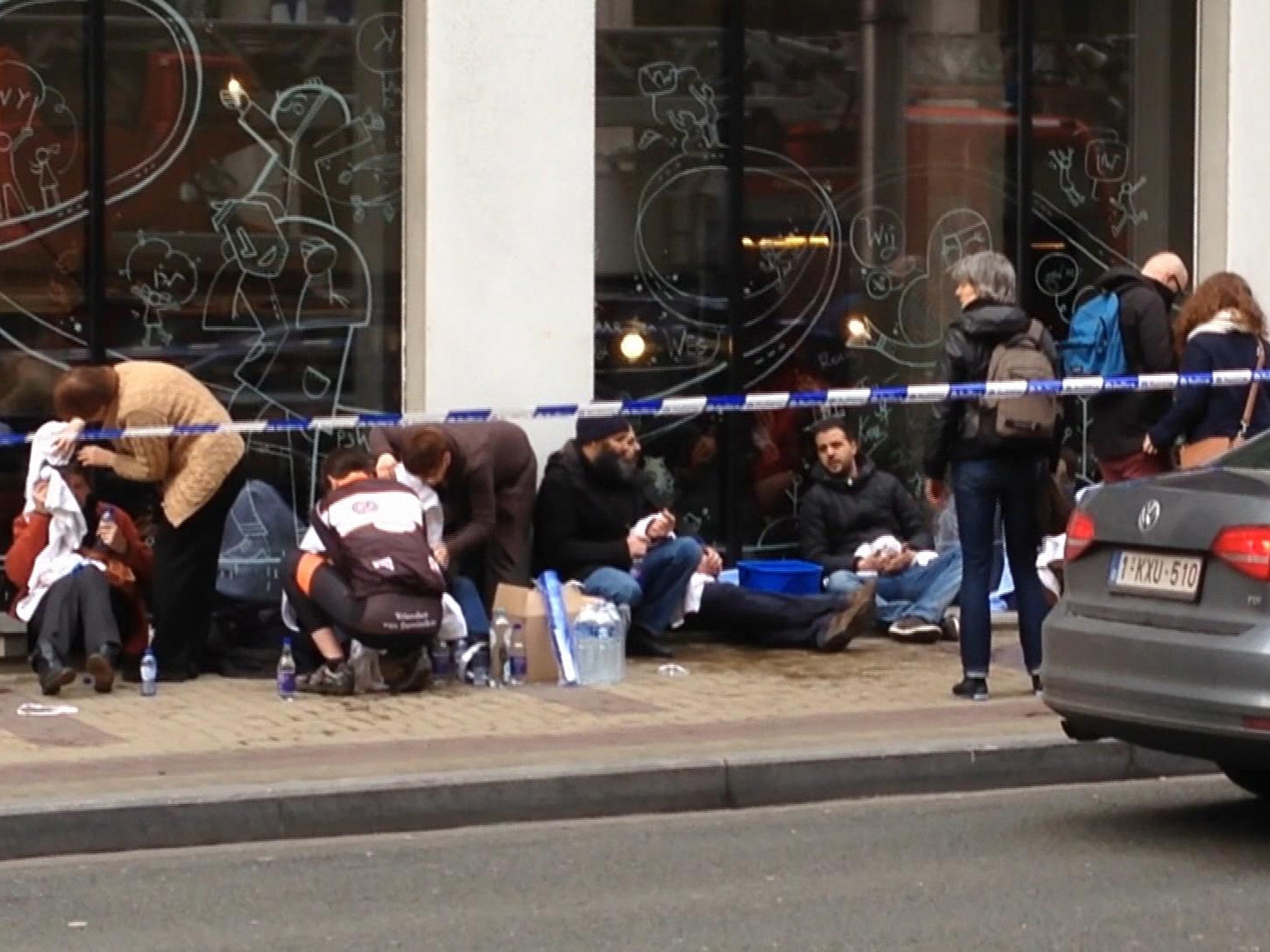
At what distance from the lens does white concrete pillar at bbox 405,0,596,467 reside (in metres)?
12.6

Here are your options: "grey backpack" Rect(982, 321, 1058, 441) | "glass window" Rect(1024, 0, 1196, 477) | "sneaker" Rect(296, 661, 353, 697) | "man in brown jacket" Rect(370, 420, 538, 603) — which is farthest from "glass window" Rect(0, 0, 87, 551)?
"glass window" Rect(1024, 0, 1196, 477)

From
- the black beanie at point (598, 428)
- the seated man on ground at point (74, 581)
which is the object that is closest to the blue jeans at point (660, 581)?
the black beanie at point (598, 428)

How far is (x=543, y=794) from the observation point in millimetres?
9242

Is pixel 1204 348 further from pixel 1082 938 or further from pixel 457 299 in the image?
pixel 1082 938

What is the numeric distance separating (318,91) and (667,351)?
7.25 ft

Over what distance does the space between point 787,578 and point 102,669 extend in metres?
3.61

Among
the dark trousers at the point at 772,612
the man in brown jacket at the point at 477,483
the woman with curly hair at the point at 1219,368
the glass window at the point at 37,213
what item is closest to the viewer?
the woman with curly hair at the point at 1219,368

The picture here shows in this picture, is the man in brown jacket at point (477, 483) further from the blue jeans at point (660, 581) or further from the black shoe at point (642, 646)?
the black shoe at point (642, 646)

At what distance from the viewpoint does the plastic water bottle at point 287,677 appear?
36.7 ft

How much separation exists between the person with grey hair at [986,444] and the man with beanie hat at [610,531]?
1646 mm

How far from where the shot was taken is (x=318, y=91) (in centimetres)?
Answer: 1278

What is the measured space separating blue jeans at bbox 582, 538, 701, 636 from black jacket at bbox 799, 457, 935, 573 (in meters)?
0.99

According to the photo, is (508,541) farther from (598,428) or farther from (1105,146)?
(1105,146)

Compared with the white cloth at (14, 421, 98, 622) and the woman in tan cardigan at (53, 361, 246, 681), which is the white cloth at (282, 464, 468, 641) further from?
the white cloth at (14, 421, 98, 622)
